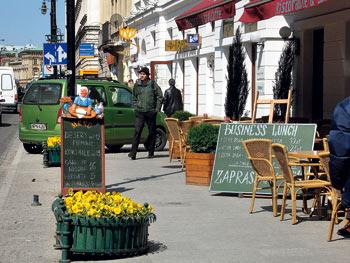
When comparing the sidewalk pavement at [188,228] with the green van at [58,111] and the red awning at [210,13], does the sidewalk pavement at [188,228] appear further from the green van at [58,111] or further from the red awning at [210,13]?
the red awning at [210,13]

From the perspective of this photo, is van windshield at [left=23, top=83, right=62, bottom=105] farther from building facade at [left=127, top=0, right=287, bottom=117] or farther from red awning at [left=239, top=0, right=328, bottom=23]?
building facade at [left=127, top=0, right=287, bottom=117]

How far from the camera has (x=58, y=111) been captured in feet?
59.7

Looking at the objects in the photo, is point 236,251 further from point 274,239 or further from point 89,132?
point 89,132

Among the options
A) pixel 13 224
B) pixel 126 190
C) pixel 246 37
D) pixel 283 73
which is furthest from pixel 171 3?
pixel 13 224

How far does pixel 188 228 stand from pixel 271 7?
695 centimetres

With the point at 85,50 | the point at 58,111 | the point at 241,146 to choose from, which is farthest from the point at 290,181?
the point at 85,50

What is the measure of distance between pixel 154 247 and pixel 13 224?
2148 millimetres

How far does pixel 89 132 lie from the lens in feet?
35.7

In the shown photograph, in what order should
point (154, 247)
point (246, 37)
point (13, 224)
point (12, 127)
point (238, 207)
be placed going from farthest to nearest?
point (12, 127) < point (246, 37) < point (238, 207) < point (13, 224) < point (154, 247)

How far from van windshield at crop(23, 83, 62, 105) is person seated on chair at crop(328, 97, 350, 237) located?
12.8m

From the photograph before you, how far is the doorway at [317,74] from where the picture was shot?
63.3ft

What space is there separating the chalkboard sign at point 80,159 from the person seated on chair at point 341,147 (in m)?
5.05

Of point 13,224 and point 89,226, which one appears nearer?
point 89,226

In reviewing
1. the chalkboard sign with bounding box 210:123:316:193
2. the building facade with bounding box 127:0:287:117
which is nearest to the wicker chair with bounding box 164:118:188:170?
the chalkboard sign with bounding box 210:123:316:193
